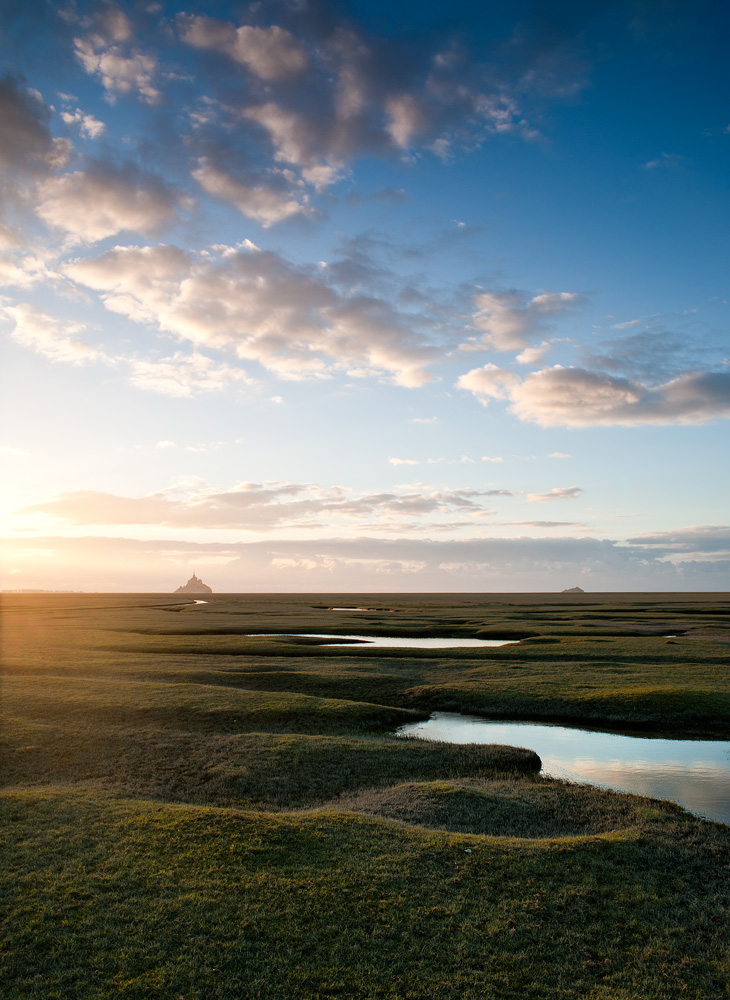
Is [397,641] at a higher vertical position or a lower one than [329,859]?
lower

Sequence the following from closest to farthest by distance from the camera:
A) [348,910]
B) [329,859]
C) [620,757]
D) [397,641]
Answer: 1. [348,910]
2. [329,859]
3. [620,757]
4. [397,641]

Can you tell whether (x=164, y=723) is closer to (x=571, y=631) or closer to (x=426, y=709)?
(x=426, y=709)

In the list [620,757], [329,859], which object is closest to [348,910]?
[329,859]

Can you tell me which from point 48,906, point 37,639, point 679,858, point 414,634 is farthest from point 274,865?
point 414,634

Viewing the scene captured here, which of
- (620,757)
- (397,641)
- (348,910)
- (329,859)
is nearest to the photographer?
(348,910)

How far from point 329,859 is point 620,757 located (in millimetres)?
17463

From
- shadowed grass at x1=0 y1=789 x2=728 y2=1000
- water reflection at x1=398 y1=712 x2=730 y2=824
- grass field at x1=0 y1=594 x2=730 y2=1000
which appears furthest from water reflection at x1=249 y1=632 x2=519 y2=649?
shadowed grass at x1=0 y1=789 x2=728 y2=1000

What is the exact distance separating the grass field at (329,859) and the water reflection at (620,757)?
168 centimetres

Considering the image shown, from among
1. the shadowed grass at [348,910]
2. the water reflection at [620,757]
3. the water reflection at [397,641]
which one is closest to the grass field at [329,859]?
the shadowed grass at [348,910]

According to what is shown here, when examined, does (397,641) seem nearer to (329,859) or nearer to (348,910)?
(329,859)

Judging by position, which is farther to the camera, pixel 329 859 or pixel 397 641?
pixel 397 641

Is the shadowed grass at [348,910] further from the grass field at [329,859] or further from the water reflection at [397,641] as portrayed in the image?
the water reflection at [397,641]

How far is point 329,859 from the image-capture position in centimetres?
1566

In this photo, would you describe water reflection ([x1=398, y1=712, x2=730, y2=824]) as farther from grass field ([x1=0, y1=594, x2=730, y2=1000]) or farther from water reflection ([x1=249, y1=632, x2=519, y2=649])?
water reflection ([x1=249, y1=632, x2=519, y2=649])
